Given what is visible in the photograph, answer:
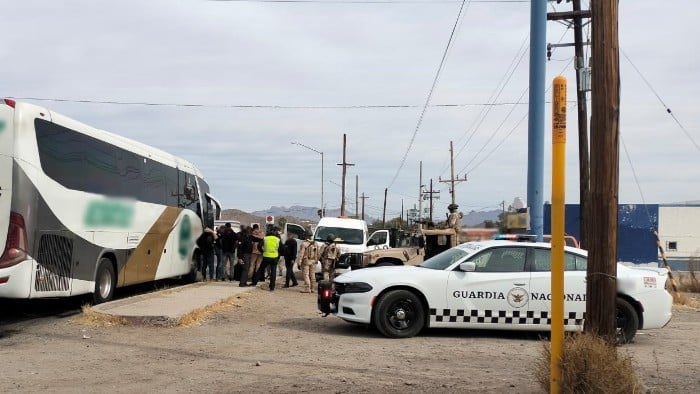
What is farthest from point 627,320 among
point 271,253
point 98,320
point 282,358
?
point 271,253

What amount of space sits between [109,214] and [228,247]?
7.42 m

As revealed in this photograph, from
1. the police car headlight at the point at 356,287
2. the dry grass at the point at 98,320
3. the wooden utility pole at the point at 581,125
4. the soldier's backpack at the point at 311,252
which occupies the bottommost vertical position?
the dry grass at the point at 98,320

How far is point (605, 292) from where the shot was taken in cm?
624

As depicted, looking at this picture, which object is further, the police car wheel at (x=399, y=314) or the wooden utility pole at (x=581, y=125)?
the wooden utility pole at (x=581, y=125)

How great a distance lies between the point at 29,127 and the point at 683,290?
66.3ft

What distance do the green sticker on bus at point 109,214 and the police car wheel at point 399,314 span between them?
5.67m

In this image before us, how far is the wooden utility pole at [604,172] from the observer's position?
20.5 ft

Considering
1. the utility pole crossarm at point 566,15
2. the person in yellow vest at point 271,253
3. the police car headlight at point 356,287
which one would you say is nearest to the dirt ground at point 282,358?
the police car headlight at point 356,287

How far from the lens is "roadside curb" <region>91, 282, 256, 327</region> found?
10930mm

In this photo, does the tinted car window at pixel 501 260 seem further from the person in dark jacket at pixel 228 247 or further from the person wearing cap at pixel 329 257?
the person in dark jacket at pixel 228 247

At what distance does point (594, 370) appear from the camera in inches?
228

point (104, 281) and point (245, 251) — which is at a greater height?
point (245, 251)

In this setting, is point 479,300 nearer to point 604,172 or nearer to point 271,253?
point 604,172

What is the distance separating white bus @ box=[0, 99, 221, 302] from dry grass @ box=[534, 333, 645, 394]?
7973 millimetres
